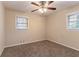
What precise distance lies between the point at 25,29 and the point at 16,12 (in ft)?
3.69

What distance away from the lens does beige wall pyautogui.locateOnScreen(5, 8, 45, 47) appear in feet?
15.7

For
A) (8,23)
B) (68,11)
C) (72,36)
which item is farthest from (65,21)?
(8,23)

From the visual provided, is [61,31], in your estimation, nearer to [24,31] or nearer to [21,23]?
[24,31]

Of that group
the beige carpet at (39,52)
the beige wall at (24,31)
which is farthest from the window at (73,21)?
the beige wall at (24,31)

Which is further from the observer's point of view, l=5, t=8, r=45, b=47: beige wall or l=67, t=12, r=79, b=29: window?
l=5, t=8, r=45, b=47: beige wall

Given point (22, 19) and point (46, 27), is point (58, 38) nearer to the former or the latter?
point (46, 27)

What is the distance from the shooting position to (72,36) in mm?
4441

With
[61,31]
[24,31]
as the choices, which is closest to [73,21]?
[61,31]

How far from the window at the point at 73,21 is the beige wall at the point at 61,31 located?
8.2 inches

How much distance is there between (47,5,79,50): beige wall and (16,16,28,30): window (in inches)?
72.4

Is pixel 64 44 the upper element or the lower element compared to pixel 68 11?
lower

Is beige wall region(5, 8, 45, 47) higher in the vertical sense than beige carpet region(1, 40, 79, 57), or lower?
higher

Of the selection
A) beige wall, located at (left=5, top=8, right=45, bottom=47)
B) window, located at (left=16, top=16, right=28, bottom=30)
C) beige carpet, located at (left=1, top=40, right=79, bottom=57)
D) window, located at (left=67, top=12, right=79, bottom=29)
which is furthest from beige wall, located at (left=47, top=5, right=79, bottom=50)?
window, located at (left=16, top=16, right=28, bottom=30)

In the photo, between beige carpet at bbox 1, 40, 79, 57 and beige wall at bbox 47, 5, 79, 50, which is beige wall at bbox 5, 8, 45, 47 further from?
beige carpet at bbox 1, 40, 79, 57
